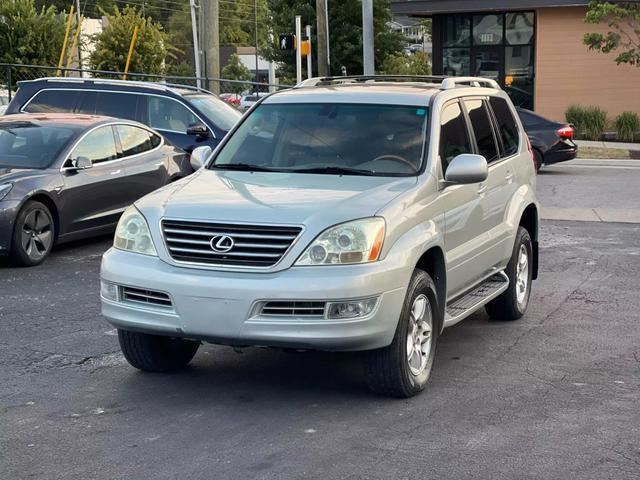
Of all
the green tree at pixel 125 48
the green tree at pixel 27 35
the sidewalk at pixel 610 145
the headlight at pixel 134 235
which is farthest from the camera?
the green tree at pixel 125 48

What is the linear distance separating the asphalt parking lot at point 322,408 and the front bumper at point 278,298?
458 millimetres

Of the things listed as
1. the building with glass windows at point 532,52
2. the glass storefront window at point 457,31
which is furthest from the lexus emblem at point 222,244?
the glass storefront window at point 457,31

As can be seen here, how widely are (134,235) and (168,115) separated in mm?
9567

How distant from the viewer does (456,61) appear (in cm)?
3478

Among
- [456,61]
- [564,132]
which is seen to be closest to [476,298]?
[564,132]

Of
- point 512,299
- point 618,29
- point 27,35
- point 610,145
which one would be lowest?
point 610,145

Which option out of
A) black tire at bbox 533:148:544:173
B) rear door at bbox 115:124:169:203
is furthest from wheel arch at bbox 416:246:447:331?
black tire at bbox 533:148:544:173

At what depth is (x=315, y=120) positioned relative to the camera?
737cm

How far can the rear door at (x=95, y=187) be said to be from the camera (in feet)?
37.9

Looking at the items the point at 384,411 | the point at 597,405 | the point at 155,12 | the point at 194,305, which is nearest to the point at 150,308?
the point at 194,305

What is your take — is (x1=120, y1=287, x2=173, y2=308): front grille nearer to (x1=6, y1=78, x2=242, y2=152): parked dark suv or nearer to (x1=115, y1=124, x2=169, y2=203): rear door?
(x1=115, y1=124, x2=169, y2=203): rear door

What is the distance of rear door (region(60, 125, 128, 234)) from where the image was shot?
1155 cm

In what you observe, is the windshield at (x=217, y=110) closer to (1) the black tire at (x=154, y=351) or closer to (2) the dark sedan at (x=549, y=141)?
(2) the dark sedan at (x=549, y=141)

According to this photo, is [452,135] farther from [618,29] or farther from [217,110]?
[618,29]
